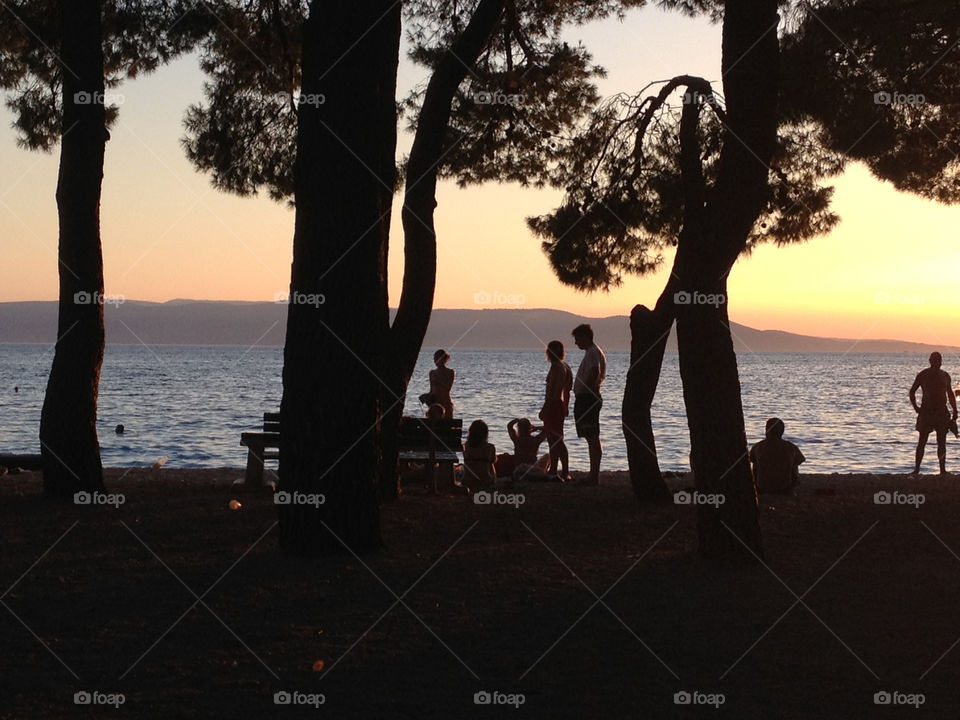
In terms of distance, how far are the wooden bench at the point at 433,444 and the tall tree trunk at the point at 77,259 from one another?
302 cm

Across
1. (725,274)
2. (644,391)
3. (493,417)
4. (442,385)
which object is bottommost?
(493,417)

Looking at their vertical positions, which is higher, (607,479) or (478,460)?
(478,460)

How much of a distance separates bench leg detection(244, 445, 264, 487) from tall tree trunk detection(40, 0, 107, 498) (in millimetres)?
1493

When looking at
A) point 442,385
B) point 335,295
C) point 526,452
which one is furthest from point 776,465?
point 335,295

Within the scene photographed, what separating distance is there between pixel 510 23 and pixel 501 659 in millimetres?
9221

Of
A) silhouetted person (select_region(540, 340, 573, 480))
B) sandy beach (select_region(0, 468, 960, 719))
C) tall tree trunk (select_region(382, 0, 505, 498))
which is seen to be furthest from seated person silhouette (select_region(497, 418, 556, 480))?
sandy beach (select_region(0, 468, 960, 719))

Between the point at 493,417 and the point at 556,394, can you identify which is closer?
the point at 556,394

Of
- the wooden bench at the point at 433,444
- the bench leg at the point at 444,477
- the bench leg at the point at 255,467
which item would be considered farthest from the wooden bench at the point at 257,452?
the bench leg at the point at 444,477

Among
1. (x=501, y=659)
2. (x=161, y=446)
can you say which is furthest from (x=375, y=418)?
(x=161, y=446)

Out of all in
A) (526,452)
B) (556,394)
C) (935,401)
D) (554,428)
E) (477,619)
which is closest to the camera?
(477,619)

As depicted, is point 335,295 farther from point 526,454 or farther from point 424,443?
point 526,454

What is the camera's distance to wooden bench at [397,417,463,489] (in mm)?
11750

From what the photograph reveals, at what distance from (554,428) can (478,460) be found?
1.64m

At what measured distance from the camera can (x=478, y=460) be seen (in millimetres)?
11906
